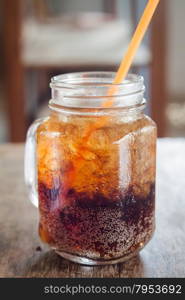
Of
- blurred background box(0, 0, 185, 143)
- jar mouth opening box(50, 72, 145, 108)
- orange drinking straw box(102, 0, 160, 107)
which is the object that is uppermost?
orange drinking straw box(102, 0, 160, 107)

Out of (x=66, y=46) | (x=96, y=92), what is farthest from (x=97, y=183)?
(x=66, y=46)

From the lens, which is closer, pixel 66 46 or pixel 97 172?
pixel 97 172

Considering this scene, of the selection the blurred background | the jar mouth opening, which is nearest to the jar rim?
the jar mouth opening

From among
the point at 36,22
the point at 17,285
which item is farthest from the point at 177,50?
the point at 17,285

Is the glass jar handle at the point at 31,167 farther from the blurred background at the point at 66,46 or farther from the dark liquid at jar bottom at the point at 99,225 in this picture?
the blurred background at the point at 66,46

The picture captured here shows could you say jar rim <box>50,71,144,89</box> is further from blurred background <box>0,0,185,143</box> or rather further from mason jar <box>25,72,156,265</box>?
blurred background <box>0,0,185,143</box>

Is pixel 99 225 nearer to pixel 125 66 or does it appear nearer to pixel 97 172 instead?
pixel 97 172

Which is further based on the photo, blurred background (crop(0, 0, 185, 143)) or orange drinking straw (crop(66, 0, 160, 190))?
blurred background (crop(0, 0, 185, 143))

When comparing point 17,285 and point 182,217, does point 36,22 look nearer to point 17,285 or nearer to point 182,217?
point 182,217

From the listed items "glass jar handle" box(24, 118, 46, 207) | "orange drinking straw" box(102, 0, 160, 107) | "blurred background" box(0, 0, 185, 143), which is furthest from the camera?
"blurred background" box(0, 0, 185, 143)
